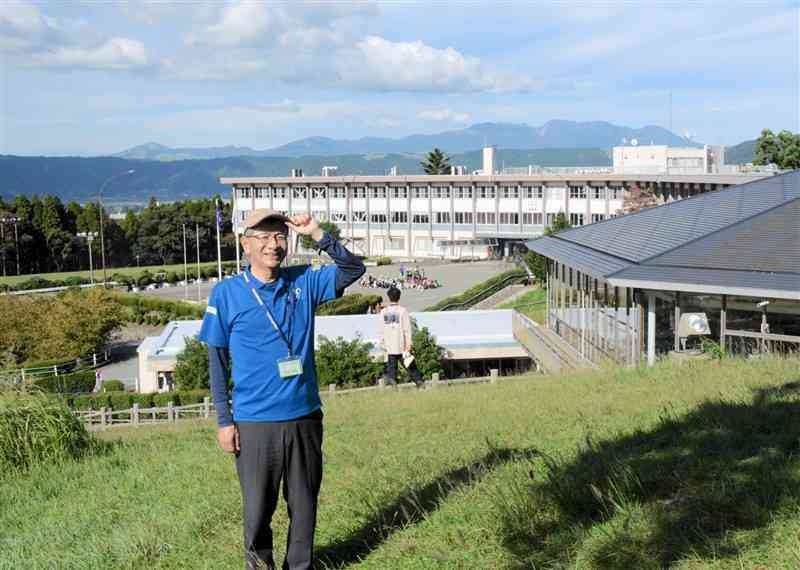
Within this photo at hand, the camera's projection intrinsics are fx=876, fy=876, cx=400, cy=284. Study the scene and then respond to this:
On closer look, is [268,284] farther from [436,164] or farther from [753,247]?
[436,164]

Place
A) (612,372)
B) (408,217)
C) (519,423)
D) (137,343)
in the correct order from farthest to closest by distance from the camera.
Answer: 1. (408,217)
2. (137,343)
3. (612,372)
4. (519,423)

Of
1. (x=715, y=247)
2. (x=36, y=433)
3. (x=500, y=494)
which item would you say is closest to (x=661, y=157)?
(x=715, y=247)

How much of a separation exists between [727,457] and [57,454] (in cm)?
609

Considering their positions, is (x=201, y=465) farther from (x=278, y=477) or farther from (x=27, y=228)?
(x=27, y=228)

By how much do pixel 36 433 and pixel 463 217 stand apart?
74.1 m

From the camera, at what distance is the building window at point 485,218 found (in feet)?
264

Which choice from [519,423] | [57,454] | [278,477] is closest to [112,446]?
[57,454]

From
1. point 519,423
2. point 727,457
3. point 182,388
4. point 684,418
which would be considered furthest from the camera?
point 182,388

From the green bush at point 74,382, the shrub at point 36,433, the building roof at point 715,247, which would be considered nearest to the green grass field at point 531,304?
the green bush at point 74,382

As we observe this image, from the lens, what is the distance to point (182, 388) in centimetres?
2714

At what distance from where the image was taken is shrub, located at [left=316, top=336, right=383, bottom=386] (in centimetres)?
2542

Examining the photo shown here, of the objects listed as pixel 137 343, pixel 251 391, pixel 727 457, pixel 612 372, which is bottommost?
pixel 137 343

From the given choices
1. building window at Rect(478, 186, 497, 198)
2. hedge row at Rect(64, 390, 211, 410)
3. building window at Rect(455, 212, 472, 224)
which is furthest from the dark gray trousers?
building window at Rect(455, 212, 472, 224)

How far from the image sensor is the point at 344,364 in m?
25.5
